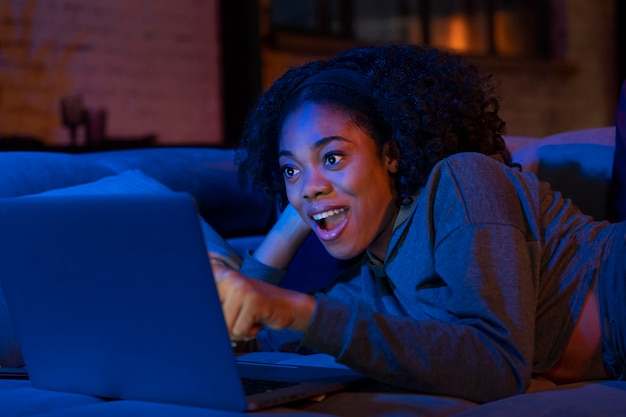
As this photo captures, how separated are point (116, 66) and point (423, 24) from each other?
99.0 inches

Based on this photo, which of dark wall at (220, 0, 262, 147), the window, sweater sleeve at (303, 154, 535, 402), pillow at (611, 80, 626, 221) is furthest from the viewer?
the window

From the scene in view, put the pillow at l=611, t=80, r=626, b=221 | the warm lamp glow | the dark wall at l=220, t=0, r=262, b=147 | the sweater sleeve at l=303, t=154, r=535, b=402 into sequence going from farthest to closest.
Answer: the warm lamp glow < the dark wall at l=220, t=0, r=262, b=147 < the pillow at l=611, t=80, r=626, b=221 < the sweater sleeve at l=303, t=154, r=535, b=402

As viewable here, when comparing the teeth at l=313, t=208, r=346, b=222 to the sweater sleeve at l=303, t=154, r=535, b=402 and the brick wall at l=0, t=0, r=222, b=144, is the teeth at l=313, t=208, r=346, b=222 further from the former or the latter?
the brick wall at l=0, t=0, r=222, b=144

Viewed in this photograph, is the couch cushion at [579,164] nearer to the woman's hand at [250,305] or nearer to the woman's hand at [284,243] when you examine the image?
the woman's hand at [284,243]

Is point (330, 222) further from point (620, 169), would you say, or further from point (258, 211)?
point (258, 211)

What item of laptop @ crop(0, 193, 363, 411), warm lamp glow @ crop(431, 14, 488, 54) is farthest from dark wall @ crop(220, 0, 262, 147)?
laptop @ crop(0, 193, 363, 411)

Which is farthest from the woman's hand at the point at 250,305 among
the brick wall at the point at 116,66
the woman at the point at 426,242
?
the brick wall at the point at 116,66

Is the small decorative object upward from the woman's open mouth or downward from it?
downward

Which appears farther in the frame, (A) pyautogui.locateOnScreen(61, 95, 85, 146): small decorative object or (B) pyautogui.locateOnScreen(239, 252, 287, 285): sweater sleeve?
(A) pyautogui.locateOnScreen(61, 95, 85, 146): small decorative object

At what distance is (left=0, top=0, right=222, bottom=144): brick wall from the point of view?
15.2 feet

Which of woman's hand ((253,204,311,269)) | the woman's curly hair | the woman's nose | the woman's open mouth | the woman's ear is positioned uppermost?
the woman's curly hair

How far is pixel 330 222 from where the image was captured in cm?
166

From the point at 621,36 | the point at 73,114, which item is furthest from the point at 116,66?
the point at 621,36

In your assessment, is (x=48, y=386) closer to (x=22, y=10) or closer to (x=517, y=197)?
(x=517, y=197)
